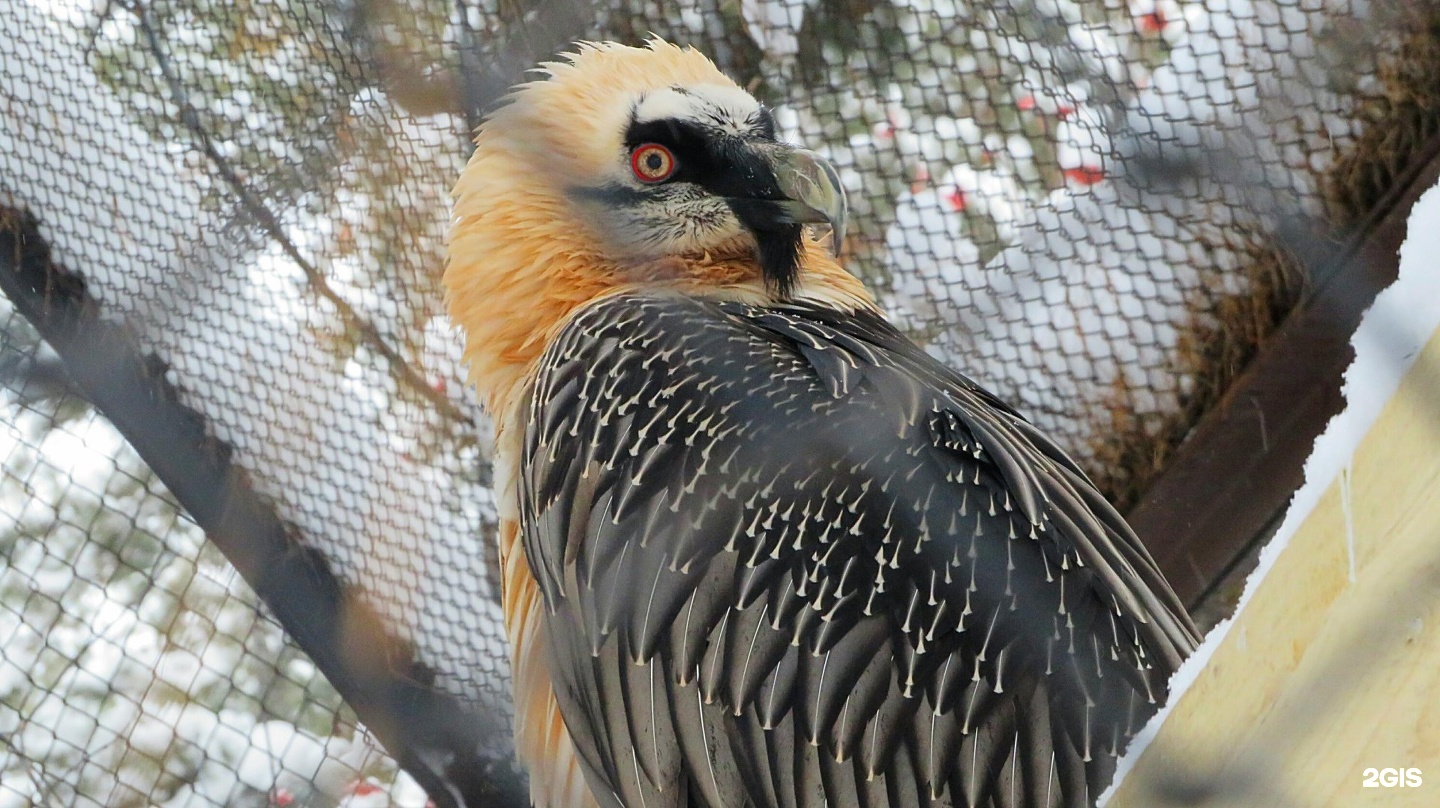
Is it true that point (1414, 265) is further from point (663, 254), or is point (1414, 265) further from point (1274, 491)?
point (663, 254)

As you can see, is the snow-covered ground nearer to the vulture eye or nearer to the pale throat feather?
the pale throat feather

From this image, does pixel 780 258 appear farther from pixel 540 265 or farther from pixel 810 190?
pixel 540 265

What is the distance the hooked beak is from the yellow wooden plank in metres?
1.31

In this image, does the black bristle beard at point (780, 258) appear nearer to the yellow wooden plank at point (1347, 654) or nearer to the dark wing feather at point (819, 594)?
the dark wing feather at point (819, 594)

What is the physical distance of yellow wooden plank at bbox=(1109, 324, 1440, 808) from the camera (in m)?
0.68

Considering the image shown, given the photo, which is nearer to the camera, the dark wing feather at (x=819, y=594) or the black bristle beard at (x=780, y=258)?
the dark wing feather at (x=819, y=594)

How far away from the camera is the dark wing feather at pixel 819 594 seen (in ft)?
5.29

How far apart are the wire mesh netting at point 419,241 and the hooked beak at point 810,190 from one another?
35cm

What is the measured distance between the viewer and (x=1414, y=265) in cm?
→ 73

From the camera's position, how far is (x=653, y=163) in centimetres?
219

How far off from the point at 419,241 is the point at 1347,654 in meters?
2.03

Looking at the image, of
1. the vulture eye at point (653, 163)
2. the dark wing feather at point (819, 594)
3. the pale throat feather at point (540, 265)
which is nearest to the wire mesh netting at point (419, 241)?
the pale throat feather at point (540, 265)

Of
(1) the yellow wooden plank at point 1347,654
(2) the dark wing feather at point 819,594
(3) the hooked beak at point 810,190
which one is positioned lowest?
(2) the dark wing feather at point 819,594

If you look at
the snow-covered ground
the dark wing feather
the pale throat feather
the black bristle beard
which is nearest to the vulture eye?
the pale throat feather
